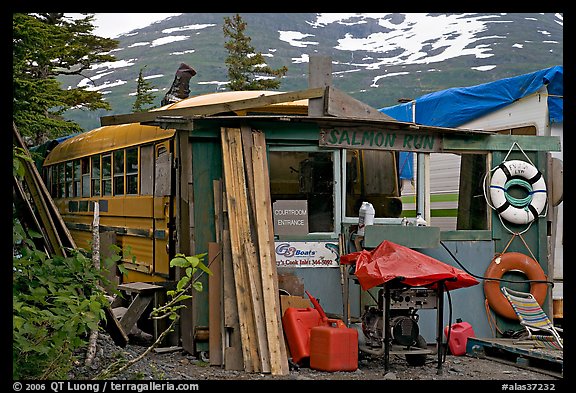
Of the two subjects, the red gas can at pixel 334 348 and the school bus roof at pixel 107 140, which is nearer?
the red gas can at pixel 334 348

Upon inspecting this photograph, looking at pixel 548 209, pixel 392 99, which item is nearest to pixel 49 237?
pixel 548 209

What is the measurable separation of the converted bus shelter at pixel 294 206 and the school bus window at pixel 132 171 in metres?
2.45

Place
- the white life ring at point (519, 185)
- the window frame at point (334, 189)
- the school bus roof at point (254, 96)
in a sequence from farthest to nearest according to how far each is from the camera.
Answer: the school bus roof at point (254, 96) → the white life ring at point (519, 185) → the window frame at point (334, 189)

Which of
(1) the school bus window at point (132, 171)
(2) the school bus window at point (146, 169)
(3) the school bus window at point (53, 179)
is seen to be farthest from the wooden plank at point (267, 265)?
(3) the school bus window at point (53, 179)

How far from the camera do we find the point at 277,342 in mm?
8195

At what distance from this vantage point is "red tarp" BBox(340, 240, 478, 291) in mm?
7949

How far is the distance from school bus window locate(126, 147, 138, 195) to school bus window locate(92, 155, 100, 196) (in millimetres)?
2037

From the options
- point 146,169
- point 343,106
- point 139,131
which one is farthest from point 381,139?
point 139,131

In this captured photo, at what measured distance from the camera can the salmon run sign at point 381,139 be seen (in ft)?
31.2

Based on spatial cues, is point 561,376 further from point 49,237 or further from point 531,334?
point 49,237

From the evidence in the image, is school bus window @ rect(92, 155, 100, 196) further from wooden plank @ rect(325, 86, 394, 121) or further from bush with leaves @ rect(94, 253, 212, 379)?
bush with leaves @ rect(94, 253, 212, 379)

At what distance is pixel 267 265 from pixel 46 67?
55.7 feet

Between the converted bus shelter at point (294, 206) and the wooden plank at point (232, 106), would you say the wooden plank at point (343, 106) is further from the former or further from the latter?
the wooden plank at point (232, 106)
